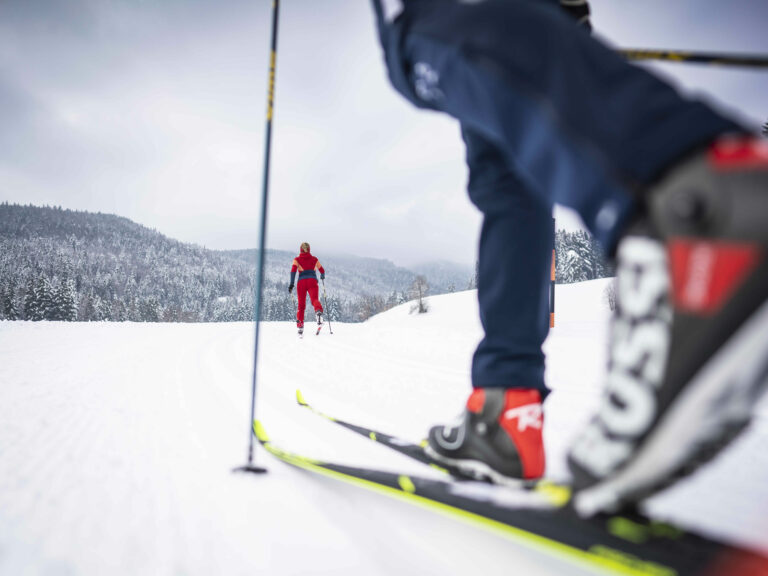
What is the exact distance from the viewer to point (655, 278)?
386 mm

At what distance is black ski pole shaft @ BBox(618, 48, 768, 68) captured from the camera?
0.64 metres

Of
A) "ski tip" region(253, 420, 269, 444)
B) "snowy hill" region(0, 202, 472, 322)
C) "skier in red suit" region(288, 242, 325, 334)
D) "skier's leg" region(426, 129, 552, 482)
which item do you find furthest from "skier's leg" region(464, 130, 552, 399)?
"snowy hill" region(0, 202, 472, 322)

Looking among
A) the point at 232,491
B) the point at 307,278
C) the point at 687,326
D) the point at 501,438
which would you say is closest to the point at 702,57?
the point at 687,326

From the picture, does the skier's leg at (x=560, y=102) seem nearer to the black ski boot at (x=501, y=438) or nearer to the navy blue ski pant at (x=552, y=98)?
the navy blue ski pant at (x=552, y=98)

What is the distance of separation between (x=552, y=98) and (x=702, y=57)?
1.95 feet

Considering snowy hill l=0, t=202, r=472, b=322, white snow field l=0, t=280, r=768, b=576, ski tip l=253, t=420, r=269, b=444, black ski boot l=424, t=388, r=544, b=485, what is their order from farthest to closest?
snowy hill l=0, t=202, r=472, b=322 → ski tip l=253, t=420, r=269, b=444 → black ski boot l=424, t=388, r=544, b=485 → white snow field l=0, t=280, r=768, b=576

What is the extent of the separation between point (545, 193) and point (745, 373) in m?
0.31

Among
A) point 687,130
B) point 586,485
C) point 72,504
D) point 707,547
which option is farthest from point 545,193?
point 72,504

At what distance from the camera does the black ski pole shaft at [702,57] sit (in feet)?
2.10

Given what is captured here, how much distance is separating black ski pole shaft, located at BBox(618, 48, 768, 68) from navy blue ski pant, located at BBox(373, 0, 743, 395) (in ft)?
1.33

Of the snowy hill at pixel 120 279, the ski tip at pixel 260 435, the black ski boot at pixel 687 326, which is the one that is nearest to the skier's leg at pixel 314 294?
the ski tip at pixel 260 435

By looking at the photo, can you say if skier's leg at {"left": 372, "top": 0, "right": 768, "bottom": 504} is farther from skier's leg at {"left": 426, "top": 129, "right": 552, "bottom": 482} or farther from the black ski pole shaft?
the black ski pole shaft

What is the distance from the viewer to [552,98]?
1.41 feet

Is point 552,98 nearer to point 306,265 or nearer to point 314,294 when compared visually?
point 314,294
